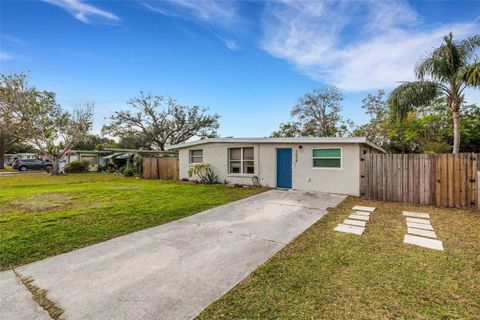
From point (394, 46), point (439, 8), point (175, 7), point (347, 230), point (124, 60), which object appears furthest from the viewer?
point (124, 60)

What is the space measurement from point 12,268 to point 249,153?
32.2ft

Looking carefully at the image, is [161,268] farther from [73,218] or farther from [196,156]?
[196,156]

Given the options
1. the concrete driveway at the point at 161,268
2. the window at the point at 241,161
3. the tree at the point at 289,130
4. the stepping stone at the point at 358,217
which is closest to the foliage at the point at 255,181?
the window at the point at 241,161

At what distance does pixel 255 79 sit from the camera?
49.1ft

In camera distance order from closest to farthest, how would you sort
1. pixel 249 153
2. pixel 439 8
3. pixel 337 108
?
pixel 439 8
pixel 249 153
pixel 337 108

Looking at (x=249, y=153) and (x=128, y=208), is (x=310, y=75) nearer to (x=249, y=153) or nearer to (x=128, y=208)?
(x=249, y=153)

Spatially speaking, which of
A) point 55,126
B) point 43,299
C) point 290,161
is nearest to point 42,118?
point 55,126

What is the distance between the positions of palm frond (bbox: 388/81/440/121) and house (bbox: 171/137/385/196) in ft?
6.69

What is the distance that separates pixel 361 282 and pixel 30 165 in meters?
34.0

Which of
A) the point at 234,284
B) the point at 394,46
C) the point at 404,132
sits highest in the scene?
the point at 394,46

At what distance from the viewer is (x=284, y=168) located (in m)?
11.1

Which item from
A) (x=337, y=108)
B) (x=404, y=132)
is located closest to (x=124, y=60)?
(x=404, y=132)

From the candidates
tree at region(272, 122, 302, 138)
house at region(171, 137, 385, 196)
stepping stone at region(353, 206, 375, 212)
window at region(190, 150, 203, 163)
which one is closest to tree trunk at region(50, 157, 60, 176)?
window at region(190, 150, 203, 163)

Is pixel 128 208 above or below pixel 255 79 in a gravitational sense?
below
